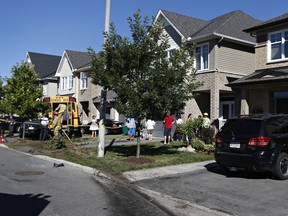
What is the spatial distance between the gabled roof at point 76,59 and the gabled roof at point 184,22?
1515cm

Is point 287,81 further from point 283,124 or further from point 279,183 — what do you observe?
point 279,183

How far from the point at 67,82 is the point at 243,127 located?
33.3 meters

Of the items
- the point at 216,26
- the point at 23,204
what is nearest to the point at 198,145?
the point at 23,204

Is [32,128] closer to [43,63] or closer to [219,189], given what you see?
[219,189]

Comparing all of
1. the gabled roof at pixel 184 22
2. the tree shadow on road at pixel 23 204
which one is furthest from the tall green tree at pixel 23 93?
the tree shadow on road at pixel 23 204

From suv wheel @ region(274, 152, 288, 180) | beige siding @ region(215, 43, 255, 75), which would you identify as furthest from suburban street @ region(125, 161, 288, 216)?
beige siding @ region(215, 43, 255, 75)

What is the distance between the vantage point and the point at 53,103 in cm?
2467

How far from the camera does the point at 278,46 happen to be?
18328 mm

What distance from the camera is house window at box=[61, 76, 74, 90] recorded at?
40275 mm

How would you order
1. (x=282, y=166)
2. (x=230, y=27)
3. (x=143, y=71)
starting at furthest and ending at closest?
(x=230, y=27)
(x=143, y=71)
(x=282, y=166)

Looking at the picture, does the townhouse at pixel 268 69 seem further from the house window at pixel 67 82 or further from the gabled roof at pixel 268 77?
the house window at pixel 67 82

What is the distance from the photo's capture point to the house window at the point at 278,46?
1798 centimetres

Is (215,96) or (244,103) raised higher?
(215,96)

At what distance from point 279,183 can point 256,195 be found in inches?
60.4
